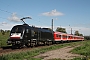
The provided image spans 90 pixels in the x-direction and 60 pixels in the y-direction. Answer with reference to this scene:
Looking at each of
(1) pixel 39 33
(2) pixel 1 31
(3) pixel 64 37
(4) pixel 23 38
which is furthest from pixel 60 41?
(2) pixel 1 31

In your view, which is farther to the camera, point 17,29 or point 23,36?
point 17,29

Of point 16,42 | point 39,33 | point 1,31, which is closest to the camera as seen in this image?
point 16,42

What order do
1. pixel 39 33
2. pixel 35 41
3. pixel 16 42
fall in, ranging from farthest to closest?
pixel 39 33
pixel 35 41
pixel 16 42

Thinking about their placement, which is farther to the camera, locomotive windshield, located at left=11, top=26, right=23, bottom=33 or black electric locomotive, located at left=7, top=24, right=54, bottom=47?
locomotive windshield, located at left=11, top=26, right=23, bottom=33

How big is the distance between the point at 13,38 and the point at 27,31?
2565mm

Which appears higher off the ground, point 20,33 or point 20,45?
point 20,33

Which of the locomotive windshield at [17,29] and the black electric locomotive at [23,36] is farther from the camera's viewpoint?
the locomotive windshield at [17,29]

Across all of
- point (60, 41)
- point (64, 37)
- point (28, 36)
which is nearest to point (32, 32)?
point (28, 36)

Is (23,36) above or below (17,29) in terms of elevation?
below

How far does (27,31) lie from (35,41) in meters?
3.31

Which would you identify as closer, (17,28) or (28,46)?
(17,28)

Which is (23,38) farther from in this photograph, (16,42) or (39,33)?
(39,33)

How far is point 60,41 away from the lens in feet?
156

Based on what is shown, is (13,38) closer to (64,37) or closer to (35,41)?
(35,41)
